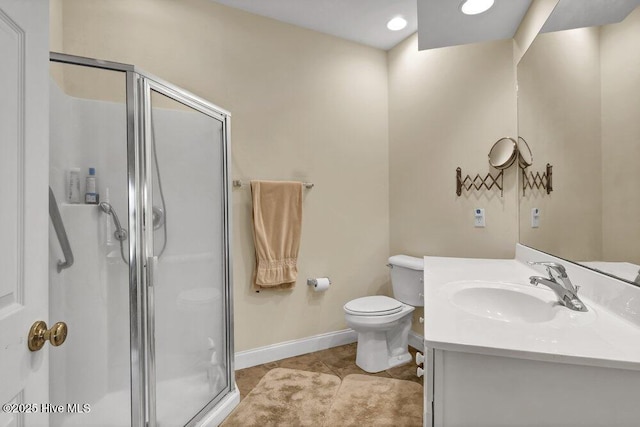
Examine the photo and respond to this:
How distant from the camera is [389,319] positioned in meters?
2.07

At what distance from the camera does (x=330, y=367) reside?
2.21 m

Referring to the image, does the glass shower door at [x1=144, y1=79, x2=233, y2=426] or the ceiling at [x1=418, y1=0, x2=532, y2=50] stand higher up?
the ceiling at [x1=418, y1=0, x2=532, y2=50]

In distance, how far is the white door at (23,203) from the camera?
624 mm

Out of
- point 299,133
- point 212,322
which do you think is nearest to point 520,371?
point 212,322

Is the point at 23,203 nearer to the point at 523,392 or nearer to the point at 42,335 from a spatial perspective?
the point at 42,335

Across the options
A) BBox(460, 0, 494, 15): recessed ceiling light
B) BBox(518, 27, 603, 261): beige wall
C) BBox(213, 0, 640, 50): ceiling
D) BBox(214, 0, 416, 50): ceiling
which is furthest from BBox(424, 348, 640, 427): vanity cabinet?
BBox(214, 0, 416, 50): ceiling

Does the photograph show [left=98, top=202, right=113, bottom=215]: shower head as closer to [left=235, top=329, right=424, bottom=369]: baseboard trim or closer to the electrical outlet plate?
[left=235, top=329, right=424, bottom=369]: baseboard trim

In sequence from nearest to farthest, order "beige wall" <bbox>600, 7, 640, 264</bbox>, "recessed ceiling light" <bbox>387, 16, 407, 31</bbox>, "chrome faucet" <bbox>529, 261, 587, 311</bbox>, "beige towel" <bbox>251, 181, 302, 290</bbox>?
1. "beige wall" <bbox>600, 7, 640, 264</bbox>
2. "chrome faucet" <bbox>529, 261, 587, 311</bbox>
3. "beige towel" <bbox>251, 181, 302, 290</bbox>
4. "recessed ceiling light" <bbox>387, 16, 407, 31</bbox>

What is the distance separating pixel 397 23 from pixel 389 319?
2.23m

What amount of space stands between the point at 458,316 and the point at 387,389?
1.24 meters

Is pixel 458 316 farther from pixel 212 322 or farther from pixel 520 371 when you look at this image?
pixel 212 322

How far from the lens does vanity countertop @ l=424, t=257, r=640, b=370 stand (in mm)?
715

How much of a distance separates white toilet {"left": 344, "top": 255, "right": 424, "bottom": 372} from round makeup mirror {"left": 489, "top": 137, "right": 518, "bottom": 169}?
861 mm

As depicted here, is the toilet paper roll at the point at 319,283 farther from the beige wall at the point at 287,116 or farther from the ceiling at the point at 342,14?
the ceiling at the point at 342,14
